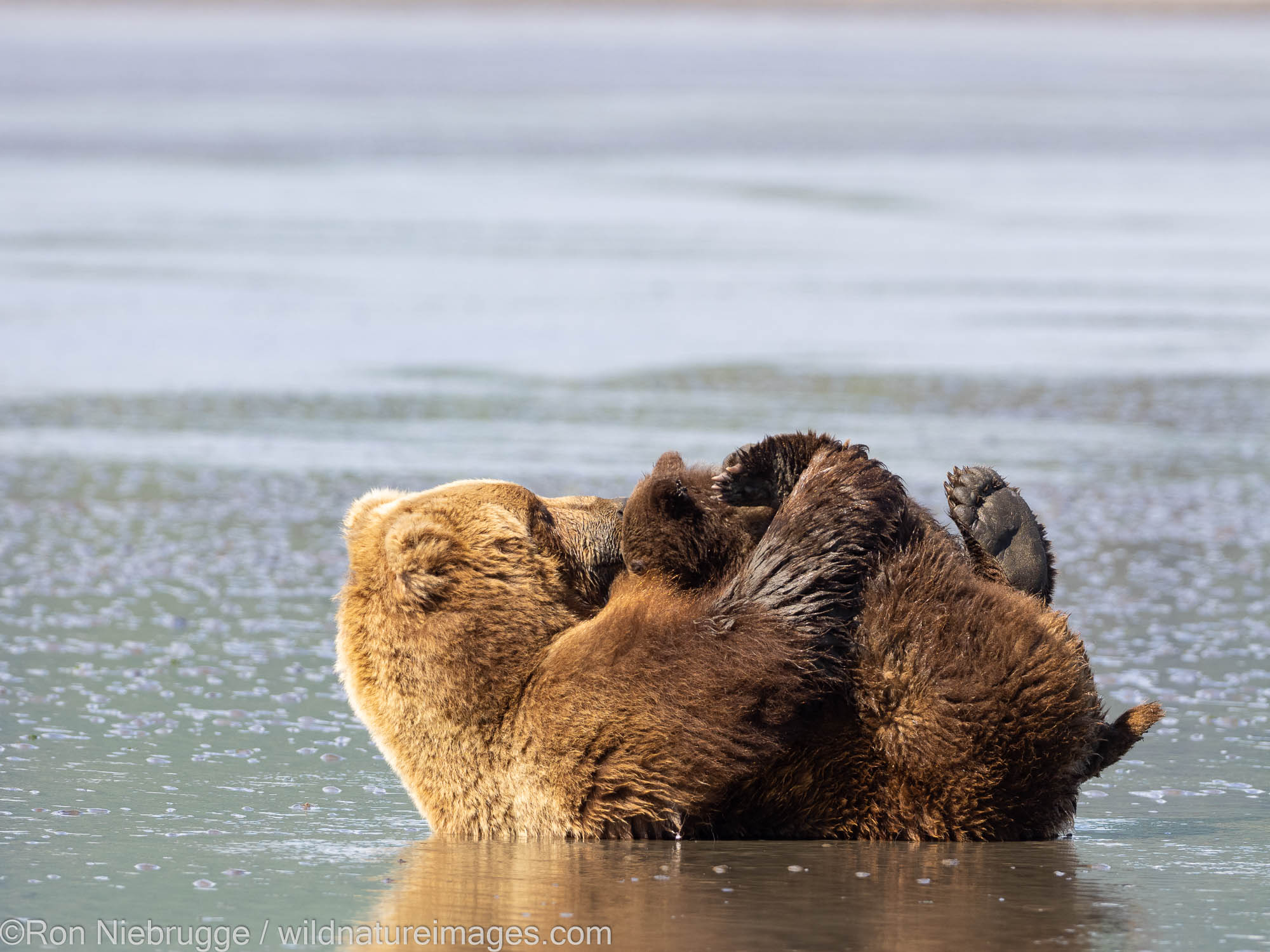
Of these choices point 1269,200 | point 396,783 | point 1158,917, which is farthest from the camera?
point 1269,200

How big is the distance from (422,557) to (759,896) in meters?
1.17

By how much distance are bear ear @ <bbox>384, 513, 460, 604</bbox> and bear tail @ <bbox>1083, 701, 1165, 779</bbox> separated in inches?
62.3

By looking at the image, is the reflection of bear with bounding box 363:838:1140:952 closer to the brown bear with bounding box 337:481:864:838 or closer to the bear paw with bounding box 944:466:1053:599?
the brown bear with bounding box 337:481:864:838

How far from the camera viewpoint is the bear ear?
454cm

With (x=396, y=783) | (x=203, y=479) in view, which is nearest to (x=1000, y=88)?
(x=203, y=479)

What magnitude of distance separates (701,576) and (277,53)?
5886 centimetres

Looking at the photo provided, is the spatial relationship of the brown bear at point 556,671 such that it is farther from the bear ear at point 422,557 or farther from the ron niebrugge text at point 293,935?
the ron niebrugge text at point 293,935

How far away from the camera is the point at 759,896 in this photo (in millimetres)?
4000

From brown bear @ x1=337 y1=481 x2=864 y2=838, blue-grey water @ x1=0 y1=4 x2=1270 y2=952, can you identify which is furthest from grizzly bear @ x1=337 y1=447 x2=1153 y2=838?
blue-grey water @ x1=0 y1=4 x2=1270 y2=952

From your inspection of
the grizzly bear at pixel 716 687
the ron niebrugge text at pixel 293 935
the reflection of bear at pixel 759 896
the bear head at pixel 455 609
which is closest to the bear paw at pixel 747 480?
the grizzly bear at pixel 716 687

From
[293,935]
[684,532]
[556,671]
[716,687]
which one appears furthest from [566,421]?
[293,935]

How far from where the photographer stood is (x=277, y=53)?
6081 cm

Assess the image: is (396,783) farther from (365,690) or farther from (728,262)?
(728,262)

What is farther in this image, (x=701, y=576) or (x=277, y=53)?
(x=277, y=53)
